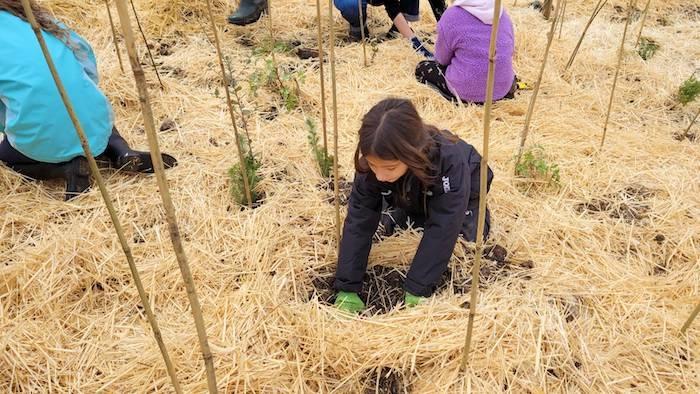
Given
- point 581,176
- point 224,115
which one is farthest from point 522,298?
point 224,115

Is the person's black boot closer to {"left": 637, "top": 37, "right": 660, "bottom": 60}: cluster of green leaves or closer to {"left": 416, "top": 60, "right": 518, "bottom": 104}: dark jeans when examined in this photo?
{"left": 416, "top": 60, "right": 518, "bottom": 104}: dark jeans

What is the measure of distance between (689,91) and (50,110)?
2793 millimetres

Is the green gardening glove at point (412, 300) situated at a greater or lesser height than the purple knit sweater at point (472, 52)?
lesser

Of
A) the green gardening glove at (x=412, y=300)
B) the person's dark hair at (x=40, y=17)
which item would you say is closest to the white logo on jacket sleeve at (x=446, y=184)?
the green gardening glove at (x=412, y=300)

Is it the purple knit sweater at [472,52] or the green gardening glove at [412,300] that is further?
the purple knit sweater at [472,52]

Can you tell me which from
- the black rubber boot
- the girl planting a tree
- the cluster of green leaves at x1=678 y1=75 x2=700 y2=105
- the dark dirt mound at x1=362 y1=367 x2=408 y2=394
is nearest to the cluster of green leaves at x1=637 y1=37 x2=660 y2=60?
the cluster of green leaves at x1=678 y1=75 x2=700 y2=105

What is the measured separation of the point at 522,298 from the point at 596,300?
238 millimetres

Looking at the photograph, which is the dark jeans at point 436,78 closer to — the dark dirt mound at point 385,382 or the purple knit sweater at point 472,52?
the purple knit sweater at point 472,52

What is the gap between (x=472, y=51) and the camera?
252 centimetres

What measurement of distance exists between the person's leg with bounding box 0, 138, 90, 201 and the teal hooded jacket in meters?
0.04

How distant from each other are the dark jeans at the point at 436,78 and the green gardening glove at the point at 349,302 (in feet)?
4.63

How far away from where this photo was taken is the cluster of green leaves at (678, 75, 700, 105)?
2469 mm

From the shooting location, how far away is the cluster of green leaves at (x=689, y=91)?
2469mm

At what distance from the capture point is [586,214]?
1.93 metres
